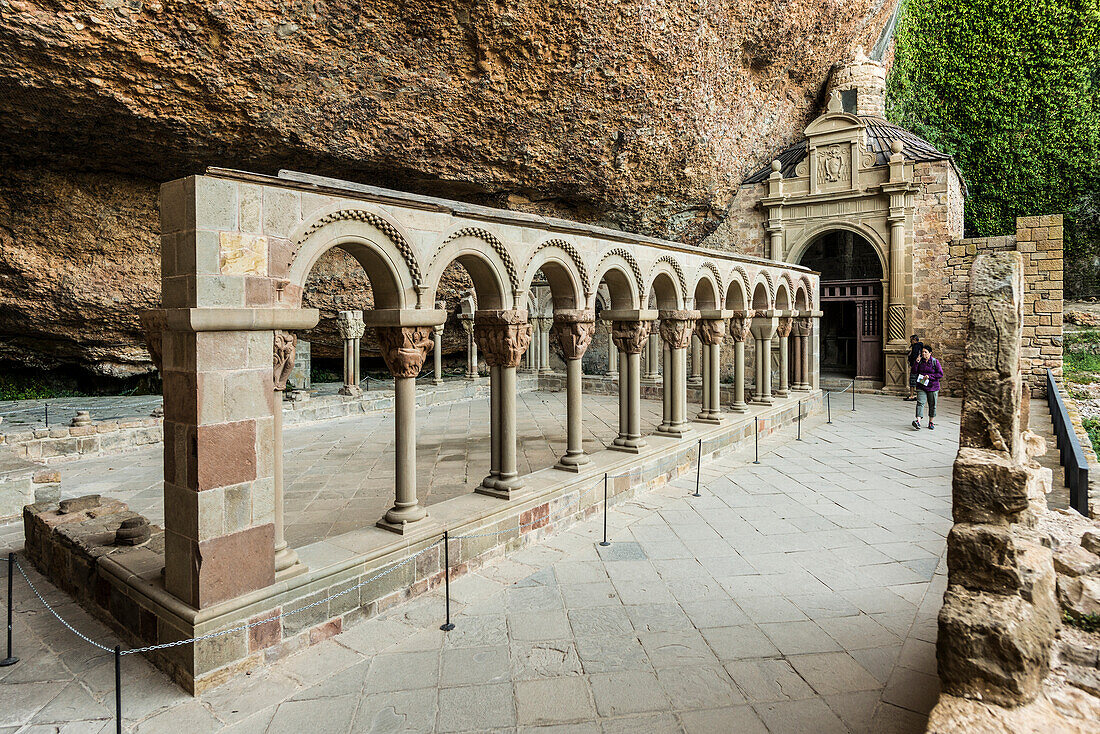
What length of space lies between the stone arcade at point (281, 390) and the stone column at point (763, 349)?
5.53 m

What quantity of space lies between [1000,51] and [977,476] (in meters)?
20.8

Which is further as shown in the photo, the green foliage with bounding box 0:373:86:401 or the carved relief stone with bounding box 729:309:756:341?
the green foliage with bounding box 0:373:86:401

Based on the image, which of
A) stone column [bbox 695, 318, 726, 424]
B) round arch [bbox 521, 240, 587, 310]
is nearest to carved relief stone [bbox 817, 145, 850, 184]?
stone column [bbox 695, 318, 726, 424]

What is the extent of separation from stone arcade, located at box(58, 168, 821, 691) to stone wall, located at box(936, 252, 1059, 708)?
3.33 meters

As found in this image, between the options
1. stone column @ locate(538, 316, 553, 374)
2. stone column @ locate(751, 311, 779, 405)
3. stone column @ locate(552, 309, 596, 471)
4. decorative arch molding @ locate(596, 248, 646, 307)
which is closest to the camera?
stone column @ locate(552, 309, 596, 471)

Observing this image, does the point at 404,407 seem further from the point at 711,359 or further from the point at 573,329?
the point at 711,359

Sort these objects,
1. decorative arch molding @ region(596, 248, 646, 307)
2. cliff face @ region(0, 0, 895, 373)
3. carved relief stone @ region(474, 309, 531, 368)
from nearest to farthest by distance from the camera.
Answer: carved relief stone @ region(474, 309, 531, 368)
decorative arch molding @ region(596, 248, 646, 307)
cliff face @ region(0, 0, 895, 373)

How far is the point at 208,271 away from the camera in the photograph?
3330 mm

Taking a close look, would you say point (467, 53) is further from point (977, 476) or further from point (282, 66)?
point (977, 476)

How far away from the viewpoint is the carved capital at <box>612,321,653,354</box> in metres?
7.39

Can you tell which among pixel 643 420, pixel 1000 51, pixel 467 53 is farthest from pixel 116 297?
pixel 1000 51

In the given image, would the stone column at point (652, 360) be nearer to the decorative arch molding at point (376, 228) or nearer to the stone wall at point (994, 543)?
the decorative arch molding at point (376, 228)

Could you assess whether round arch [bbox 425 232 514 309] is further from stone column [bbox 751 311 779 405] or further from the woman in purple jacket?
the woman in purple jacket

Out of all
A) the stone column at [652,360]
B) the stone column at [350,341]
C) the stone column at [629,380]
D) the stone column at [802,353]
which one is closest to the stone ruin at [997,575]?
the stone column at [629,380]
